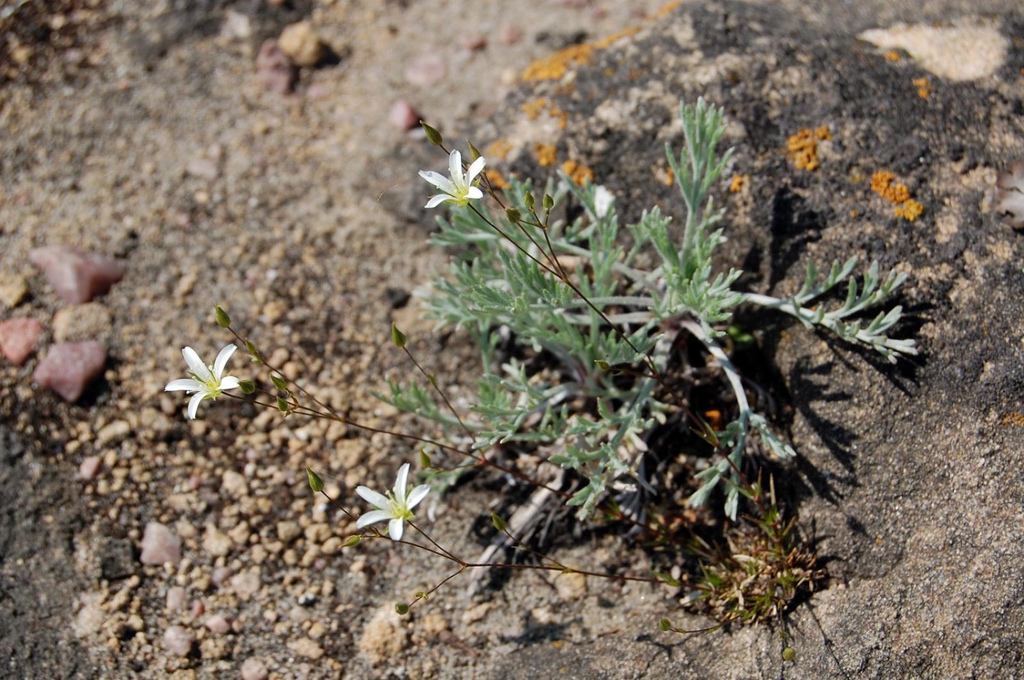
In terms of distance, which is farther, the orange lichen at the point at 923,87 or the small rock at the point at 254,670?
the orange lichen at the point at 923,87

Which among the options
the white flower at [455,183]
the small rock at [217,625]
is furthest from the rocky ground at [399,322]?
the white flower at [455,183]

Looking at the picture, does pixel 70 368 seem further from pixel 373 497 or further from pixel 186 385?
Answer: pixel 373 497

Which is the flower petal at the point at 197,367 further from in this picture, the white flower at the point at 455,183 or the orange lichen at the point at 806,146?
the orange lichen at the point at 806,146

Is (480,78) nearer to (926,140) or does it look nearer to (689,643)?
(926,140)

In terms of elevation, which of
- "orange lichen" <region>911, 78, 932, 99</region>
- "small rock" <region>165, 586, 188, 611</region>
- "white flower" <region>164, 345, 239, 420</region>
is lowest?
"small rock" <region>165, 586, 188, 611</region>

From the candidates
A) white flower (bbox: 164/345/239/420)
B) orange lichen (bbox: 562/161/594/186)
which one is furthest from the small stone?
orange lichen (bbox: 562/161/594/186)

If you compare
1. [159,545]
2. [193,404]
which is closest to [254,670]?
[159,545]

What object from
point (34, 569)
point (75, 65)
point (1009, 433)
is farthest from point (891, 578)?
point (75, 65)

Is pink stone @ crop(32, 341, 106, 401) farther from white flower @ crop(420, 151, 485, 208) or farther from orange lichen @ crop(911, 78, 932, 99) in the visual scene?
orange lichen @ crop(911, 78, 932, 99)
